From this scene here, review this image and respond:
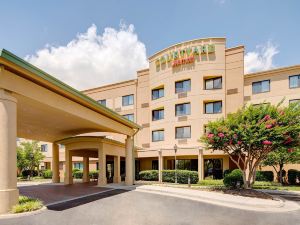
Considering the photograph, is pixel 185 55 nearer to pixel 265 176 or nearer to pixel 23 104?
pixel 265 176

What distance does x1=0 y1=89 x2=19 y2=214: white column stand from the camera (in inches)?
358

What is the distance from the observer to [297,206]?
43.2 ft

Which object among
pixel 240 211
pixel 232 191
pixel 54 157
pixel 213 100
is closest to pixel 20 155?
pixel 54 157

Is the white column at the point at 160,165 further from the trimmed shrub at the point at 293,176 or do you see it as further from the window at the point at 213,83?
the trimmed shrub at the point at 293,176

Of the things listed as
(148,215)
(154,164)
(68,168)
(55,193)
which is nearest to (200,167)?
(154,164)

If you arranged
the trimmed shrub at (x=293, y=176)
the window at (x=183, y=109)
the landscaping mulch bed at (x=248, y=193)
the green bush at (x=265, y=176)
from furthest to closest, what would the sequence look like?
the window at (x=183, y=109) → the green bush at (x=265, y=176) → the trimmed shrub at (x=293, y=176) → the landscaping mulch bed at (x=248, y=193)

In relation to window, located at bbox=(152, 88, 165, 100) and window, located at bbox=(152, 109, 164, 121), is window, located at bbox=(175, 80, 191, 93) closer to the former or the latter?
window, located at bbox=(152, 88, 165, 100)

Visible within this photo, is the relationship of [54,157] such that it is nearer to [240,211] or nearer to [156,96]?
[156,96]

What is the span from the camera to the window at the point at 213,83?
1131 inches

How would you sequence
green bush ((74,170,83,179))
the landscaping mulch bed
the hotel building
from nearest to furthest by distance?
the landscaping mulch bed → the hotel building → green bush ((74,170,83,179))

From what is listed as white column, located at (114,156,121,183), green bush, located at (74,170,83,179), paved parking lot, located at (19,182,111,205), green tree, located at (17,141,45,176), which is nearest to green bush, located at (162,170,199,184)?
white column, located at (114,156,121,183)

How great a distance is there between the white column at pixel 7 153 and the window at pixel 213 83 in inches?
936

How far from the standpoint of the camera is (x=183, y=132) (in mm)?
29562

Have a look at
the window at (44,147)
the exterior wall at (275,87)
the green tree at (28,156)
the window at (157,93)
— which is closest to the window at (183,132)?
the window at (157,93)
